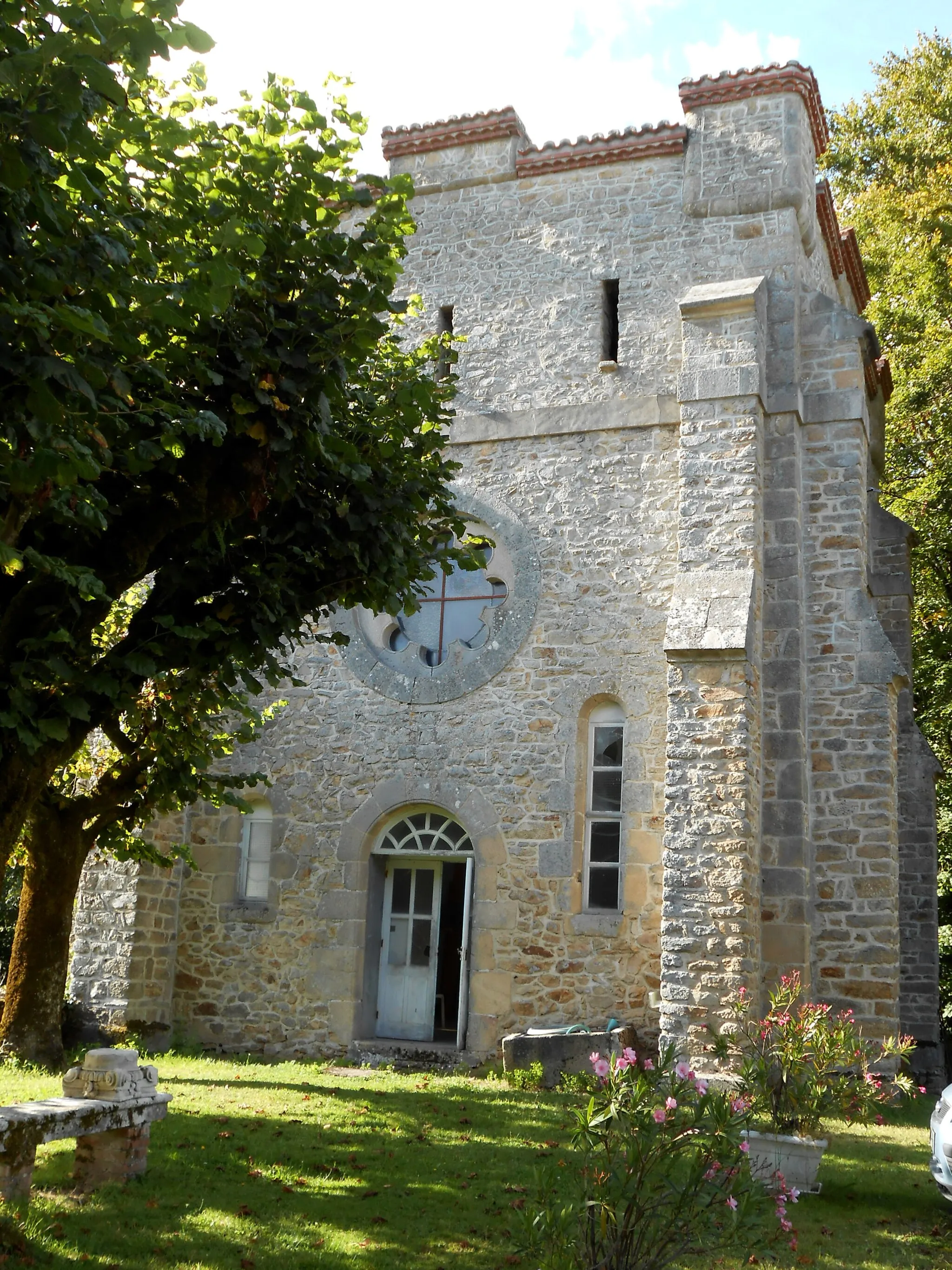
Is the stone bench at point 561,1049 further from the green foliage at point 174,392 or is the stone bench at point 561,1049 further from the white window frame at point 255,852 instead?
the green foliage at point 174,392

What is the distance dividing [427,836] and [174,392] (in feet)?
23.9

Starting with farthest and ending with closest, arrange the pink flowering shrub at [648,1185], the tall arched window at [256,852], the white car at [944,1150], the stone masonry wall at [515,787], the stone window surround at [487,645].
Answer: the tall arched window at [256,852]
the stone window surround at [487,645]
the stone masonry wall at [515,787]
the white car at [944,1150]
the pink flowering shrub at [648,1185]

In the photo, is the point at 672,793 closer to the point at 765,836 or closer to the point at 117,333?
the point at 765,836

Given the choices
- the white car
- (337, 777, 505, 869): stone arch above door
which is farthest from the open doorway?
the white car

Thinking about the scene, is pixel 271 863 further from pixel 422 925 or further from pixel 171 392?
pixel 171 392

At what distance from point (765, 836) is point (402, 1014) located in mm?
4164

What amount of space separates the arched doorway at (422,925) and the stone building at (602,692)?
0.03 metres

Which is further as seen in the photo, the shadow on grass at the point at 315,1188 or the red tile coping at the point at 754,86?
the red tile coping at the point at 754,86

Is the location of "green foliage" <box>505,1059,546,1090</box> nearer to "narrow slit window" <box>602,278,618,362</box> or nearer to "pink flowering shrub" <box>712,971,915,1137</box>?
"pink flowering shrub" <box>712,971,915,1137</box>

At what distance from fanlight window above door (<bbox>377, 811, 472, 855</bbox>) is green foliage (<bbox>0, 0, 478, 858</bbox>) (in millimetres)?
5121

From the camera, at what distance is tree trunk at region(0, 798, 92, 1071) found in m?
9.45

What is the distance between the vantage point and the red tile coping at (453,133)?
43.5 ft

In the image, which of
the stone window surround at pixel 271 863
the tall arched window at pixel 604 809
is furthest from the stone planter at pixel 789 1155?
the stone window surround at pixel 271 863

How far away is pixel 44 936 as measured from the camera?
375 inches
